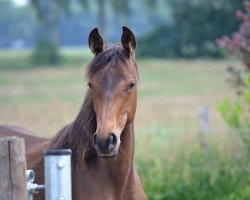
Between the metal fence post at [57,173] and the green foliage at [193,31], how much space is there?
4600 centimetres

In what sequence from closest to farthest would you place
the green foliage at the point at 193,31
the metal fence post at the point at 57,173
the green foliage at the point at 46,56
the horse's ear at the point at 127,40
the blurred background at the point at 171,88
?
the metal fence post at the point at 57,173, the horse's ear at the point at 127,40, the blurred background at the point at 171,88, the green foliage at the point at 193,31, the green foliage at the point at 46,56

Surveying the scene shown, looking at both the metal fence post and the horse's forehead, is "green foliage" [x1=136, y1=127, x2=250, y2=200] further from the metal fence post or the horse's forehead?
the metal fence post

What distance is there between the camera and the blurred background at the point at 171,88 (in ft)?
35.1

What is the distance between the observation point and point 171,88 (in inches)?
1320

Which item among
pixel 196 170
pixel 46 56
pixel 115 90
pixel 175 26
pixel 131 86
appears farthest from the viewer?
pixel 175 26

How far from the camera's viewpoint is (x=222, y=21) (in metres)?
51.5

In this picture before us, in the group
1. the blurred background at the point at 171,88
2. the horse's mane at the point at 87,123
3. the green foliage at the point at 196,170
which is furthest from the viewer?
the blurred background at the point at 171,88

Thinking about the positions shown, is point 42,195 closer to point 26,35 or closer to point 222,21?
point 222,21

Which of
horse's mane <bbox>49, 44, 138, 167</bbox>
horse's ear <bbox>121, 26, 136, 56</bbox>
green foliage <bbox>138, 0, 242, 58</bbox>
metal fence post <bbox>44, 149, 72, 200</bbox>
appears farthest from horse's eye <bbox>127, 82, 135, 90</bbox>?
green foliage <bbox>138, 0, 242, 58</bbox>

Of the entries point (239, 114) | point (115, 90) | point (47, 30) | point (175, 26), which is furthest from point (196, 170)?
point (47, 30)

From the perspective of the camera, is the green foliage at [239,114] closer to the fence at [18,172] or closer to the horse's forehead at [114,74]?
the horse's forehead at [114,74]

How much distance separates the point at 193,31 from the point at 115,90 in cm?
4828

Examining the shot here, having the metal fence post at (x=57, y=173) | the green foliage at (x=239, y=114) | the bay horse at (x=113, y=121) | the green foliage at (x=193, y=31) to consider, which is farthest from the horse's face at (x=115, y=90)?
the green foliage at (x=193, y=31)

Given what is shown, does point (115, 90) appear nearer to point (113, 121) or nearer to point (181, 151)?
point (113, 121)
